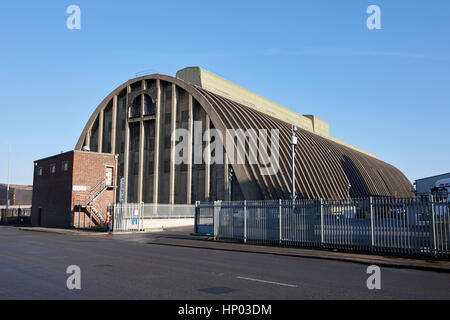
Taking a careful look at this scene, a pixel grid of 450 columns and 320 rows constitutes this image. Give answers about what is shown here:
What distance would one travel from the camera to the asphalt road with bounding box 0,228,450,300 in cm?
812

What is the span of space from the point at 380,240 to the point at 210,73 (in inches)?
1788

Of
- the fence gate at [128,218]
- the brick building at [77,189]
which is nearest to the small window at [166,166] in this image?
the brick building at [77,189]

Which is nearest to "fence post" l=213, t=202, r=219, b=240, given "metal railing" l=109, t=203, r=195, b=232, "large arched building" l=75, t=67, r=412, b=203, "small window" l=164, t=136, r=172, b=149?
"metal railing" l=109, t=203, r=195, b=232

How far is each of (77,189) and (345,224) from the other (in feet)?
94.2

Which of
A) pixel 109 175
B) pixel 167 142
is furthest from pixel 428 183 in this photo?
pixel 167 142

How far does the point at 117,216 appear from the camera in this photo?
31609mm

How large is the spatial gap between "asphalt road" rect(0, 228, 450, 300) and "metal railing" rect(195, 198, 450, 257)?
10.6 feet

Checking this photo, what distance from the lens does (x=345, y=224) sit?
17.7m
